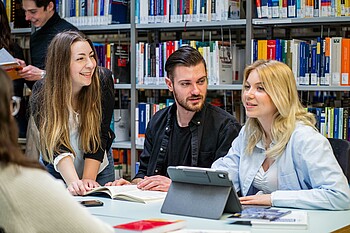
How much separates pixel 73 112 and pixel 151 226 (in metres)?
1.50

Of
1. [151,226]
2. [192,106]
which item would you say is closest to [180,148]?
[192,106]

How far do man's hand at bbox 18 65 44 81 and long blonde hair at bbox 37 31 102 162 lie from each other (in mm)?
1161

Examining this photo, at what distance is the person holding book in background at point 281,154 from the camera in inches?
106

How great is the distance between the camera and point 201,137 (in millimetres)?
3514

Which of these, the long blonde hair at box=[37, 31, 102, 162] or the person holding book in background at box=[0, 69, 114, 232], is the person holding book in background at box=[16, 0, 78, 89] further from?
the person holding book in background at box=[0, 69, 114, 232]

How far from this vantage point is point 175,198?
2613mm

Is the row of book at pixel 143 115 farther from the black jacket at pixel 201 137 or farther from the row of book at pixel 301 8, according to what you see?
the black jacket at pixel 201 137

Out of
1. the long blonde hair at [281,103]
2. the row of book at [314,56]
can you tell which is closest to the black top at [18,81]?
the row of book at [314,56]

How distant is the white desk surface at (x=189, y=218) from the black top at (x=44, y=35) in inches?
94.2

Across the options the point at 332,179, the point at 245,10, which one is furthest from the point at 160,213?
the point at 245,10

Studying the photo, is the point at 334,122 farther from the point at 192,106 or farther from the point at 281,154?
the point at 281,154

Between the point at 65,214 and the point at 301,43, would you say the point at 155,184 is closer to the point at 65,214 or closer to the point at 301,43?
the point at 65,214

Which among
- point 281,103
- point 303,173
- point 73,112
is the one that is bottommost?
point 303,173

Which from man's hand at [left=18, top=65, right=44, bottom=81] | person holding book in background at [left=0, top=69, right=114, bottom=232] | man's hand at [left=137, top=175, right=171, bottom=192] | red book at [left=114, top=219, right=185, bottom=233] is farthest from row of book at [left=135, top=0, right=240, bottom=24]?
person holding book in background at [left=0, top=69, right=114, bottom=232]
